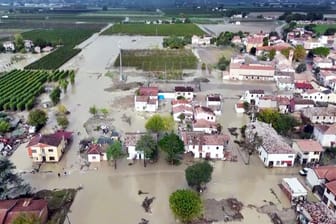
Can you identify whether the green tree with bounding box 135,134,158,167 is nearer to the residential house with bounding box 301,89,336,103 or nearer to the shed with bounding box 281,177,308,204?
the shed with bounding box 281,177,308,204

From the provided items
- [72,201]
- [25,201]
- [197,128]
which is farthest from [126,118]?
[25,201]

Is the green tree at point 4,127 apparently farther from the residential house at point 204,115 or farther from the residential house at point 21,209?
the residential house at point 204,115

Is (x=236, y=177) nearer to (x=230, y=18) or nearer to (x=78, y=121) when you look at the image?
(x=78, y=121)

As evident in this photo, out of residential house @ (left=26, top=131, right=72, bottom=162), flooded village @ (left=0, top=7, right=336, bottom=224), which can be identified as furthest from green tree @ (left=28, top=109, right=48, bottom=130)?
residential house @ (left=26, top=131, right=72, bottom=162)

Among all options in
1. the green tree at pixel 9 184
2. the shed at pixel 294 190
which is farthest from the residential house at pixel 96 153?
the shed at pixel 294 190

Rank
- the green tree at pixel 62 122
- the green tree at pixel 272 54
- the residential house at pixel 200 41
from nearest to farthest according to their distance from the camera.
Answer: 1. the green tree at pixel 62 122
2. the green tree at pixel 272 54
3. the residential house at pixel 200 41

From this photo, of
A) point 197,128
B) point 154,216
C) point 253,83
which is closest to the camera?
point 154,216

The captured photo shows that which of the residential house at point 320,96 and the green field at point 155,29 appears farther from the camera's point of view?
the green field at point 155,29
